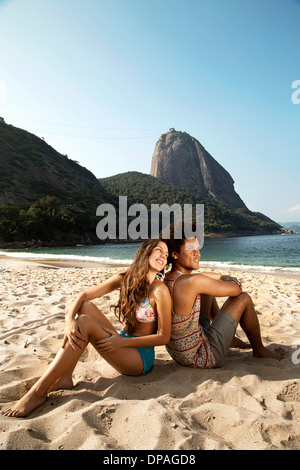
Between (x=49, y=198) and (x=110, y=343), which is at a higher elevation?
(x=49, y=198)

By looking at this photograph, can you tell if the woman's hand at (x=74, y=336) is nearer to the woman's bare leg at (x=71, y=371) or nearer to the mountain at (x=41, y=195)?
the woman's bare leg at (x=71, y=371)

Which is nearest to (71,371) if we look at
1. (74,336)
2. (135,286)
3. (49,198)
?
(74,336)

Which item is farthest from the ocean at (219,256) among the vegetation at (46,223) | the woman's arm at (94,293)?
the woman's arm at (94,293)

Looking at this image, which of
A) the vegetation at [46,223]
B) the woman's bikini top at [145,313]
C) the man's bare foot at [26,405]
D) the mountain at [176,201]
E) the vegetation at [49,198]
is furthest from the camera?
the mountain at [176,201]

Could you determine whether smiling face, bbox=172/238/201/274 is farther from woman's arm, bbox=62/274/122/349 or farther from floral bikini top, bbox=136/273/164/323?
woman's arm, bbox=62/274/122/349

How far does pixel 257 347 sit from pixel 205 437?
154 centimetres

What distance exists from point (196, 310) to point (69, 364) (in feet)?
3.95

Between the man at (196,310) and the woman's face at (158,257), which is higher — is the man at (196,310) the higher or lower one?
the lower one

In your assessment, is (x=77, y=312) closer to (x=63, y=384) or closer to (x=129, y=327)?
(x=129, y=327)

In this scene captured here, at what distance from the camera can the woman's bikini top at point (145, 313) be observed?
2.65 metres

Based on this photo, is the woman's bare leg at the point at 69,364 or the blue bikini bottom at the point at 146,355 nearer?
the woman's bare leg at the point at 69,364

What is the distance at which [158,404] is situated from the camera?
2.15 metres

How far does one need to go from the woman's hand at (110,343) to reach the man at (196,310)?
53 centimetres
